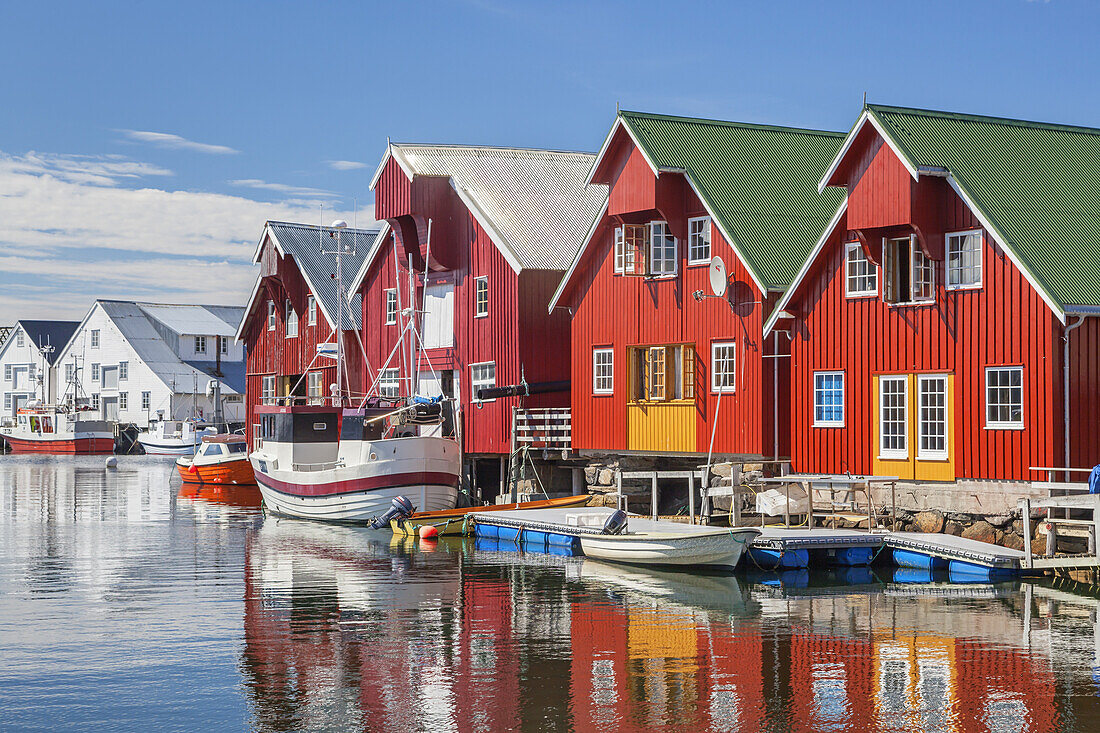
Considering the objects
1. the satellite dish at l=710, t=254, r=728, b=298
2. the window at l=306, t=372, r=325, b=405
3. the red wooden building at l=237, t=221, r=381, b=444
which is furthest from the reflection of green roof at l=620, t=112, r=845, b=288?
the window at l=306, t=372, r=325, b=405

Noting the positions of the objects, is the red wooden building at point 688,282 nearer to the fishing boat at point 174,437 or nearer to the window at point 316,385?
the window at point 316,385

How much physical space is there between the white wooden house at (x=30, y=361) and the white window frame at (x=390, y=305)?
244ft

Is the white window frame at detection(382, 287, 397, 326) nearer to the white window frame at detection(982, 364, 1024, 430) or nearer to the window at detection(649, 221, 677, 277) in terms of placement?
the window at detection(649, 221, 677, 277)

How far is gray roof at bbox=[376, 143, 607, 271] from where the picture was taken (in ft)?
142

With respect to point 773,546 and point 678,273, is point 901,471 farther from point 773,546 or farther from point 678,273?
point 678,273

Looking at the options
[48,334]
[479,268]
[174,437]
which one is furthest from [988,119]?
[48,334]

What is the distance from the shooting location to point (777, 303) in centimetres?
3353

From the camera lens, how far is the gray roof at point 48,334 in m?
119

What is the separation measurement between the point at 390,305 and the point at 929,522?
25.6m

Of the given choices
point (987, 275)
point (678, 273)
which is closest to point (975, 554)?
point (987, 275)

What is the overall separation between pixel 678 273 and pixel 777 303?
3.61 metres

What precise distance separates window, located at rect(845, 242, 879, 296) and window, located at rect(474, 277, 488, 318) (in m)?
15.4

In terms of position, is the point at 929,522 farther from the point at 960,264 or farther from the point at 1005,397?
the point at 960,264

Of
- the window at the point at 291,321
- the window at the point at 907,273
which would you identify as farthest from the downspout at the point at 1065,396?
the window at the point at 291,321
